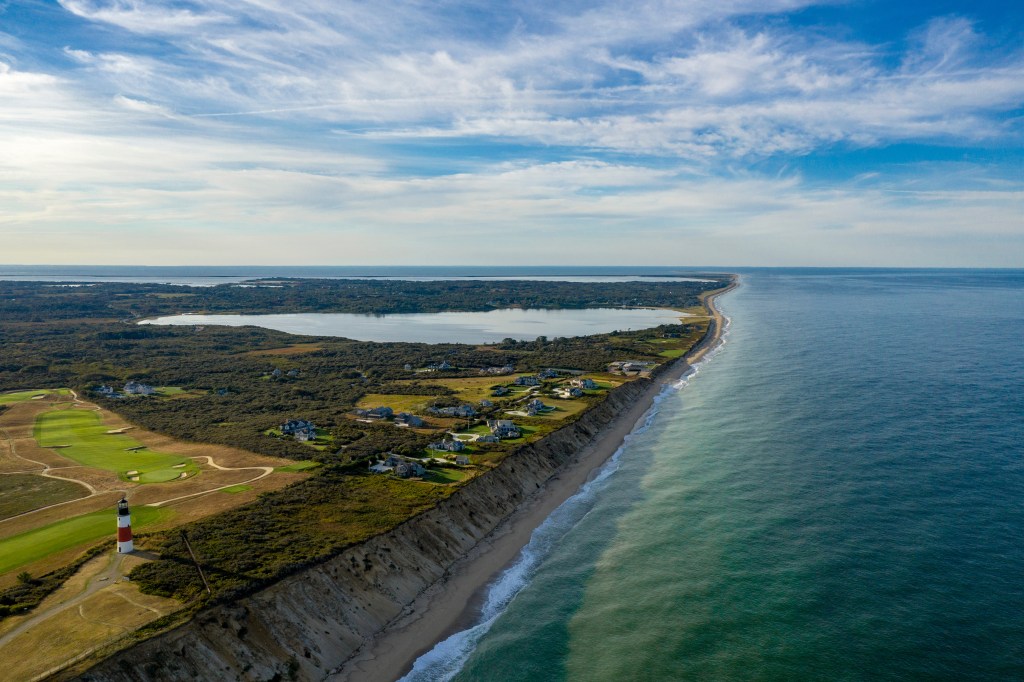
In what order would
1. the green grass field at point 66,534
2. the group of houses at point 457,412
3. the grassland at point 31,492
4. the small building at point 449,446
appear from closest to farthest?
the green grass field at point 66,534
the grassland at point 31,492
the small building at point 449,446
the group of houses at point 457,412

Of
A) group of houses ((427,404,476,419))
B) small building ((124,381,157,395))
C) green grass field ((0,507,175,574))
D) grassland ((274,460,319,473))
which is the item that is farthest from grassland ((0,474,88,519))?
small building ((124,381,157,395))

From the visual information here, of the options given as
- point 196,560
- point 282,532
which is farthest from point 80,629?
point 282,532

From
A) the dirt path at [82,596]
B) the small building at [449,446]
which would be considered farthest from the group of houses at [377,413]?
the dirt path at [82,596]

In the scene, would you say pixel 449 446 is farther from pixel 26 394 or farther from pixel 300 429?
pixel 26 394

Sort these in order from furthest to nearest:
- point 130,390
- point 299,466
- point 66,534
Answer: point 130,390 → point 299,466 → point 66,534

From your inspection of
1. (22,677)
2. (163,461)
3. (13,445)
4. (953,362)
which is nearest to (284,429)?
(163,461)

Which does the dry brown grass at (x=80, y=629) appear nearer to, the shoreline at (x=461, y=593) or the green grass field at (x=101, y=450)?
the shoreline at (x=461, y=593)
